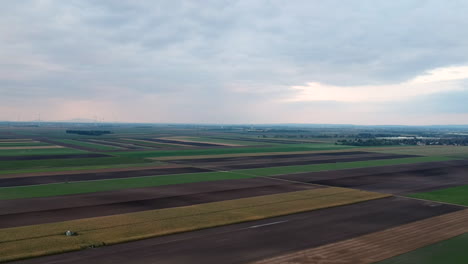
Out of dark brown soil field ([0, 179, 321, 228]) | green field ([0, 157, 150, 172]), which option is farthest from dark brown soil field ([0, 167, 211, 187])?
dark brown soil field ([0, 179, 321, 228])

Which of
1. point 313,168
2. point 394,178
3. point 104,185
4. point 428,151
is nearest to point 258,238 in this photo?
point 104,185

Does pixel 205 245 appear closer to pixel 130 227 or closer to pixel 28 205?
pixel 130 227

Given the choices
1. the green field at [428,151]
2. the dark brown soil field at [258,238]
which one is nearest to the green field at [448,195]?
the dark brown soil field at [258,238]

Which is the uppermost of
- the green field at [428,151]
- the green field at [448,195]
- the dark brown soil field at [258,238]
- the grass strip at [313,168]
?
the green field at [428,151]

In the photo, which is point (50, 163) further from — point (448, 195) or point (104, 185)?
point (448, 195)

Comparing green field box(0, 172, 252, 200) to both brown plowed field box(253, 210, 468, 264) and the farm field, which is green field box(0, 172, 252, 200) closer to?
the farm field

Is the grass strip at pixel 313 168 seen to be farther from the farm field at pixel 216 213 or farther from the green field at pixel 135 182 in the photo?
the farm field at pixel 216 213

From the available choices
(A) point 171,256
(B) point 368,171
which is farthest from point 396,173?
(A) point 171,256
